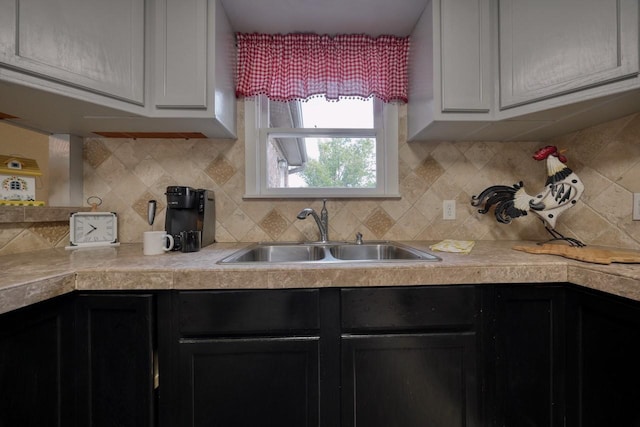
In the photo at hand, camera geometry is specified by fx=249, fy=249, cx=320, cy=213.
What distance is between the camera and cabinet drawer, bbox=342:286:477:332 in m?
0.83

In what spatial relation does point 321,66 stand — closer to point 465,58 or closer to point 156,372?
point 465,58

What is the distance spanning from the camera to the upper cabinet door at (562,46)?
910 millimetres

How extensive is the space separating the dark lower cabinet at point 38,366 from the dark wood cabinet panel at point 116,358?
0.04 m

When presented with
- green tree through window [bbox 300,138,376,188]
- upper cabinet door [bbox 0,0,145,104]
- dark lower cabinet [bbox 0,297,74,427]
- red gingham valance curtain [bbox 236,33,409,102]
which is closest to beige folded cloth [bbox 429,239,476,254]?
green tree through window [bbox 300,138,376,188]

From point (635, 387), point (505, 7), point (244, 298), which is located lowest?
point (635, 387)

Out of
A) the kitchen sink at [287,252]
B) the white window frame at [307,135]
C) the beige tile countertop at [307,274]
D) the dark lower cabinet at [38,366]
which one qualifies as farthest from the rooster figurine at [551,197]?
the dark lower cabinet at [38,366]

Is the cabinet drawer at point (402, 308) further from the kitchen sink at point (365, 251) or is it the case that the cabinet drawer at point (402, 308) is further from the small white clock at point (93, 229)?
the small white clock at point (93, 229)

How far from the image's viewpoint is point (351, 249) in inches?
55.2

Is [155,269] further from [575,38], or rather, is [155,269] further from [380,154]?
[575,38]

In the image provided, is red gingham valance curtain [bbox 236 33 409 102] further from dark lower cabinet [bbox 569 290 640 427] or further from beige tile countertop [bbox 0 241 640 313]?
dark lower cabinet [bbox 569 290 640 427]

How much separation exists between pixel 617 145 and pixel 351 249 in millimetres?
1361

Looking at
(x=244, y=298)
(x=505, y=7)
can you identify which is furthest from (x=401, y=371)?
(x=505, y=7)

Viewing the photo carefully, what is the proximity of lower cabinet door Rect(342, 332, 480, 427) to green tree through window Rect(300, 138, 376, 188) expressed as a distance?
0.96 meters

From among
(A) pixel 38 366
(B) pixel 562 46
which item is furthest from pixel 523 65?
(A) pixel 38 366
